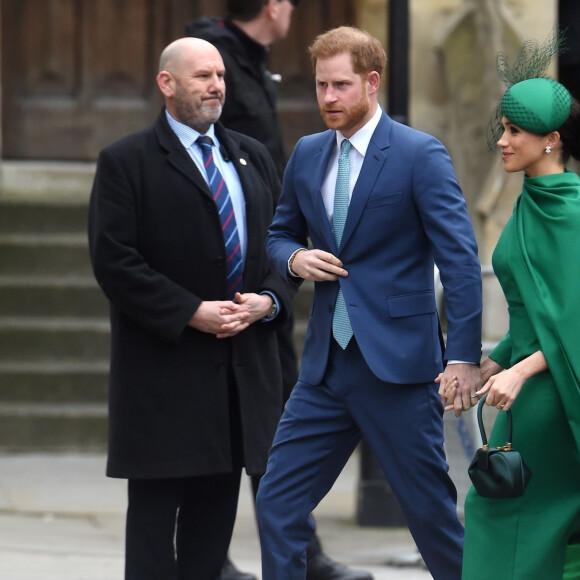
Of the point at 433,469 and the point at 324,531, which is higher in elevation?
the point at 433,469

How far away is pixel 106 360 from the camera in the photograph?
29.8ft

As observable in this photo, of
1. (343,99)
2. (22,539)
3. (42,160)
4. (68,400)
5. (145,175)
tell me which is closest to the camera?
(343,99)

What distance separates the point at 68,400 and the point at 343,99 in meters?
4.57

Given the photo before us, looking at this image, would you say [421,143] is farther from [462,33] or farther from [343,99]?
[462,33]

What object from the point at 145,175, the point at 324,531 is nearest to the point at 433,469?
the point at 145,175

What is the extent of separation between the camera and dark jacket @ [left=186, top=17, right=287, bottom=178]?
6203 mm

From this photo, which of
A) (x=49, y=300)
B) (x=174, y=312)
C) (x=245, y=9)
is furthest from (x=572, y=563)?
(x=49, y=300)

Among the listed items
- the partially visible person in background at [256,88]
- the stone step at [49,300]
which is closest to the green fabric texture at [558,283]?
the partially visible person in background at [256,88]

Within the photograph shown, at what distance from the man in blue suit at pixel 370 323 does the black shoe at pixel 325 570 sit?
129cm

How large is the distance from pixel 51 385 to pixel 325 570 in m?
3.22

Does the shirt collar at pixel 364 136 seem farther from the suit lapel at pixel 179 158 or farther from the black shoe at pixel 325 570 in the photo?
the black shoe at pixel 325 570

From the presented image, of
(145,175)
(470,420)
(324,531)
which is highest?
(145,175)

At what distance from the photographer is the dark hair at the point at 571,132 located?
4348 millimetres

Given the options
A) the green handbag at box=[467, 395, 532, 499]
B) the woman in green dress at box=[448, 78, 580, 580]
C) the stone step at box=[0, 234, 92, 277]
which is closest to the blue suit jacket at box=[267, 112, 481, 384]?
the woman in green dress at box=[448, 78, 580, 580]
